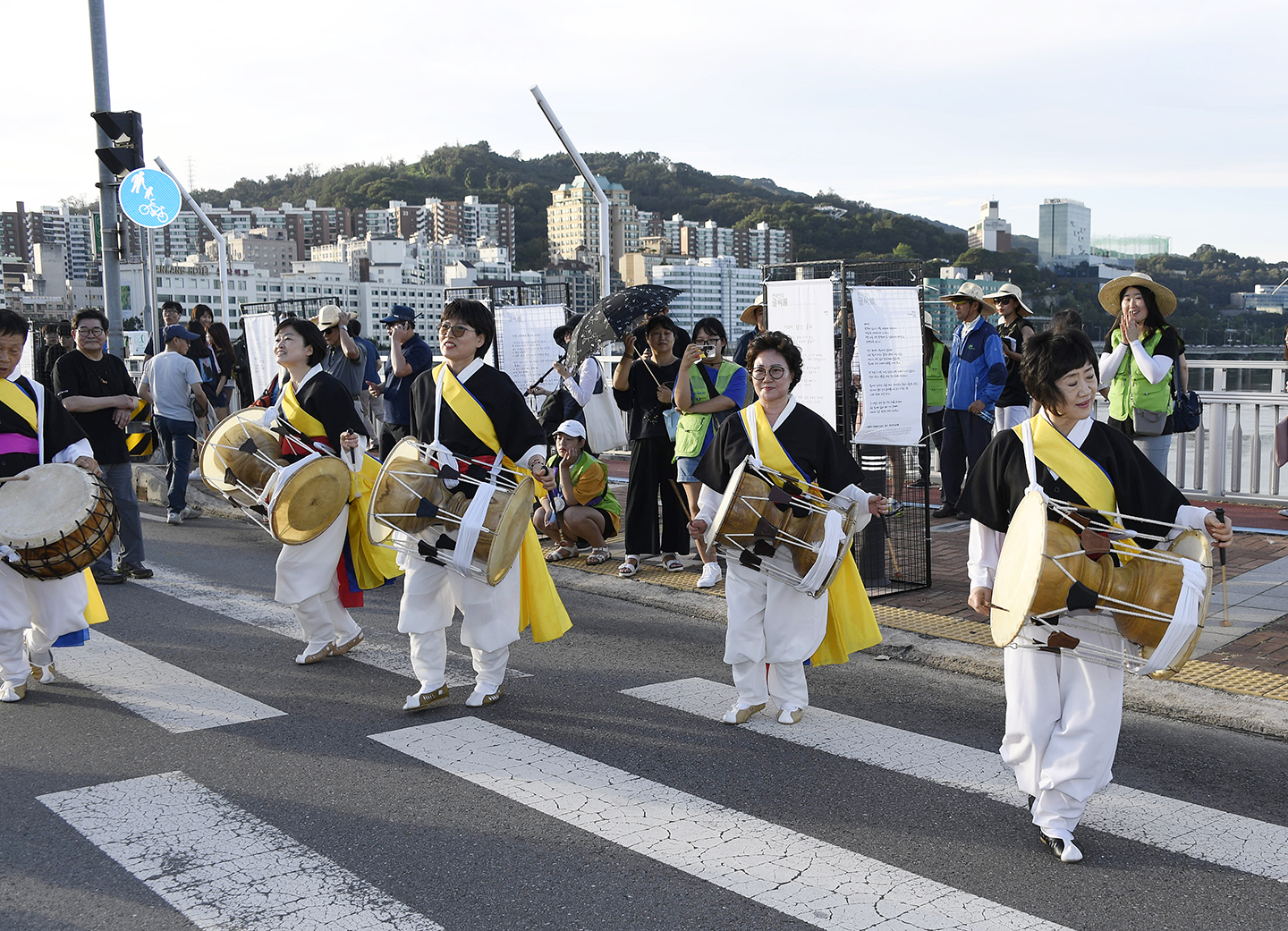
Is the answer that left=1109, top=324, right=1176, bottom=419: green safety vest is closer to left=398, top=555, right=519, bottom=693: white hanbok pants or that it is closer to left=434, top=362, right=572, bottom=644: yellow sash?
left=434, top=362, right=572, bottom=644: yellow sash

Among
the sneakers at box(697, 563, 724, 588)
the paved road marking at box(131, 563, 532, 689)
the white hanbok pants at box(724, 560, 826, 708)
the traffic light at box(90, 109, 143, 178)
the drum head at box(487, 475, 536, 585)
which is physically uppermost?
the traffic light at box(90, 109, 143, 178)

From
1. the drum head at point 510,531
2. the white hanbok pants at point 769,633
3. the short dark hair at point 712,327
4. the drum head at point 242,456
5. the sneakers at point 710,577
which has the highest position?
the short dark hair at point 712,327

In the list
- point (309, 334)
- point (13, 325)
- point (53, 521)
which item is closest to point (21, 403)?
point (13, 325)

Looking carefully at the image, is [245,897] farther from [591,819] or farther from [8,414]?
[8,414]

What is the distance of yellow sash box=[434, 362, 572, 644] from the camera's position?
5.46 meters

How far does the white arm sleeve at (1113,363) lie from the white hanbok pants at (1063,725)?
4.11 metres

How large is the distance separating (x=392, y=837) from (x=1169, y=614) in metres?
2.70

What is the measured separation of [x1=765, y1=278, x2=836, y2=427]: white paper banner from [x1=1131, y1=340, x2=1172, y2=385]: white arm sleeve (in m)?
2.00

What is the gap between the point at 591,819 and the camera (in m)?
4.06

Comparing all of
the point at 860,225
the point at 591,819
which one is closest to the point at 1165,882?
the point at 591,819

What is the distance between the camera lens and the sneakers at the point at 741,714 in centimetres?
518

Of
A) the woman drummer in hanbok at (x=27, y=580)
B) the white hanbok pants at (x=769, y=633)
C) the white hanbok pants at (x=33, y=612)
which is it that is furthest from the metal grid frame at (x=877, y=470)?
the white hanbok pants at (x=33, y=612)

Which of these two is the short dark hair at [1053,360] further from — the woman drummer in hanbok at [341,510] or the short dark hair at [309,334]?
the short dark hair at [309,334]

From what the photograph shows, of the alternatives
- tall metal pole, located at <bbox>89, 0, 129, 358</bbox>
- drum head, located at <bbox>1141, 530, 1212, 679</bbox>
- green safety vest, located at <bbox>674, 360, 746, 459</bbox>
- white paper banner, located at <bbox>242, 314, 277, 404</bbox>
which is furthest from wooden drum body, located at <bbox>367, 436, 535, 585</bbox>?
white paper banner, located at <bbox>242, 314, 277, 404</bbox>
